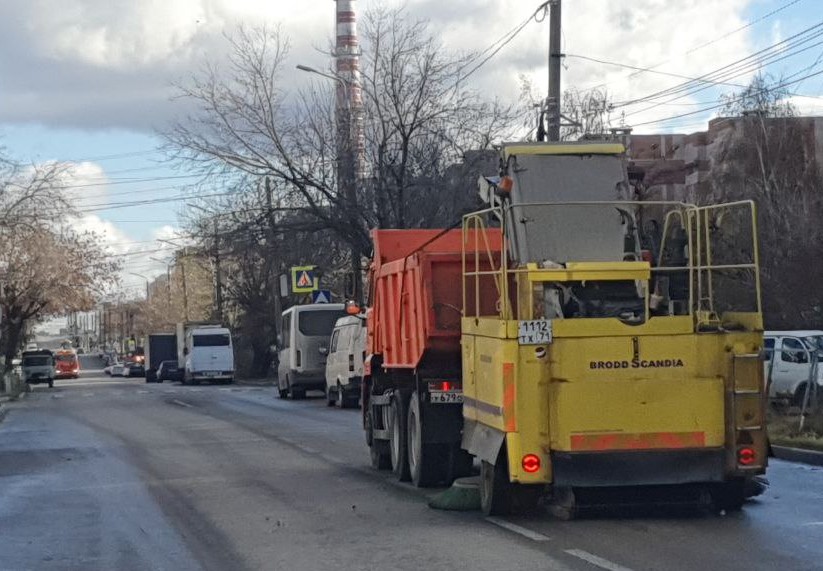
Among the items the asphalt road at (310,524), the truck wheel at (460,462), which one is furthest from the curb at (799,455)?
the truck wheel at (460,462)

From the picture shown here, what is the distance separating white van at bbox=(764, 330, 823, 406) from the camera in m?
21.6

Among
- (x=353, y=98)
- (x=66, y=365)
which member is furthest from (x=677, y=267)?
(x=66, y=365)

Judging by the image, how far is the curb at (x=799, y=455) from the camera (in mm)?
15252

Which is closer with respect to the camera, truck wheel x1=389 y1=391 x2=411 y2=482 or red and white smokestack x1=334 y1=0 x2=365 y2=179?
truck wheel x1=389 y1=391 x2=411 y2=482

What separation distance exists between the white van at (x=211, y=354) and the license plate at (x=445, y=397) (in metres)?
41.5

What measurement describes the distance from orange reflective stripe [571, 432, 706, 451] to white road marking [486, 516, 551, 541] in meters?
0.77

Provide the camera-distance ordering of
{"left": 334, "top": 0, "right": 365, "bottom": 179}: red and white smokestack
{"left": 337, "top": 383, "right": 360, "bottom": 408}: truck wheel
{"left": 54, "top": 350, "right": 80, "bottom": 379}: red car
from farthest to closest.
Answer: {"left": 54, "top": 350, "right": 80, "bottom": 379}: red car < {"left": 334, "top": 0, "right": 365, "bottom": 179}: red and white smokestack < {"left": 337, "top": 383, "right": 360, "bottom": 408}: truck wheel

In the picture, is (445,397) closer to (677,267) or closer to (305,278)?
(677,267)

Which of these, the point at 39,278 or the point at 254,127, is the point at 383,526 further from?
the point at 39,278

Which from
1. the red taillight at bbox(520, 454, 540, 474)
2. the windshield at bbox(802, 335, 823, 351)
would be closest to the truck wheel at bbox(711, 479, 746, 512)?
the red taillight at bbox(520, 454, 540, 474)

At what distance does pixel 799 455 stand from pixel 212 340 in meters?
40.6

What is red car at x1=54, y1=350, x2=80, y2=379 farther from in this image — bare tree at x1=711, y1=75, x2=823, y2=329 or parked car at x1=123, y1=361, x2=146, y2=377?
bare tree at x1=711, y1=75, x2=823, y2=329

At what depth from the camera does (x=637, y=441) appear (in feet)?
33.7

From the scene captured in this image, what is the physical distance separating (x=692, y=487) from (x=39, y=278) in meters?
53.2
